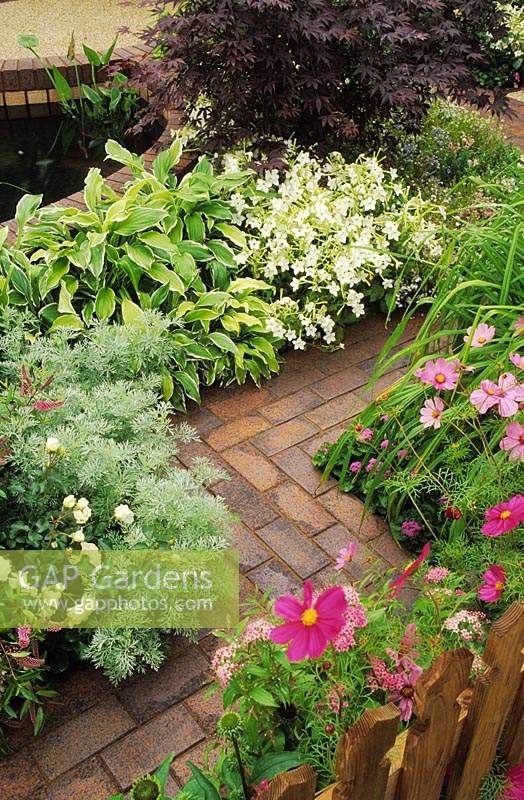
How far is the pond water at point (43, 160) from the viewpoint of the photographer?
4.99 m

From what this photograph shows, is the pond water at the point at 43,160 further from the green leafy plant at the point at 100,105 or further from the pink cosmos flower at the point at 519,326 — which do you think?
the pink cosmos flower at the point at 519,326

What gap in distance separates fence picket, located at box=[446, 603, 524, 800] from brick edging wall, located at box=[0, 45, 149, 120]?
510cm

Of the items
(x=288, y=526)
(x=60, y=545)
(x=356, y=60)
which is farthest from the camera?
(x=356, y=60)

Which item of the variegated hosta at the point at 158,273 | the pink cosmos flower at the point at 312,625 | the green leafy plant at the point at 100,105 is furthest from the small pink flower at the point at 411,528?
the green leafy plant at the point at 100,105

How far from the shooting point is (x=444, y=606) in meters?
2.07

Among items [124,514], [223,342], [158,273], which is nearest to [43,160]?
[158,273]

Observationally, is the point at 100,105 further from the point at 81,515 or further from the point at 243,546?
the point at 81,515

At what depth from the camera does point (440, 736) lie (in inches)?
60.5

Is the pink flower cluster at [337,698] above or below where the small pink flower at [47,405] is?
below

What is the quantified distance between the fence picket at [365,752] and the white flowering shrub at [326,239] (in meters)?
2.23

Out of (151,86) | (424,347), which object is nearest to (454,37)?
(151,86)

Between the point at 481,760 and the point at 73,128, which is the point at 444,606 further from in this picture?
the point at 73,128

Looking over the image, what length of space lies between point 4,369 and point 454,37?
2.57 m

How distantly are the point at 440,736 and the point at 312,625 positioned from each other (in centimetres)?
31
